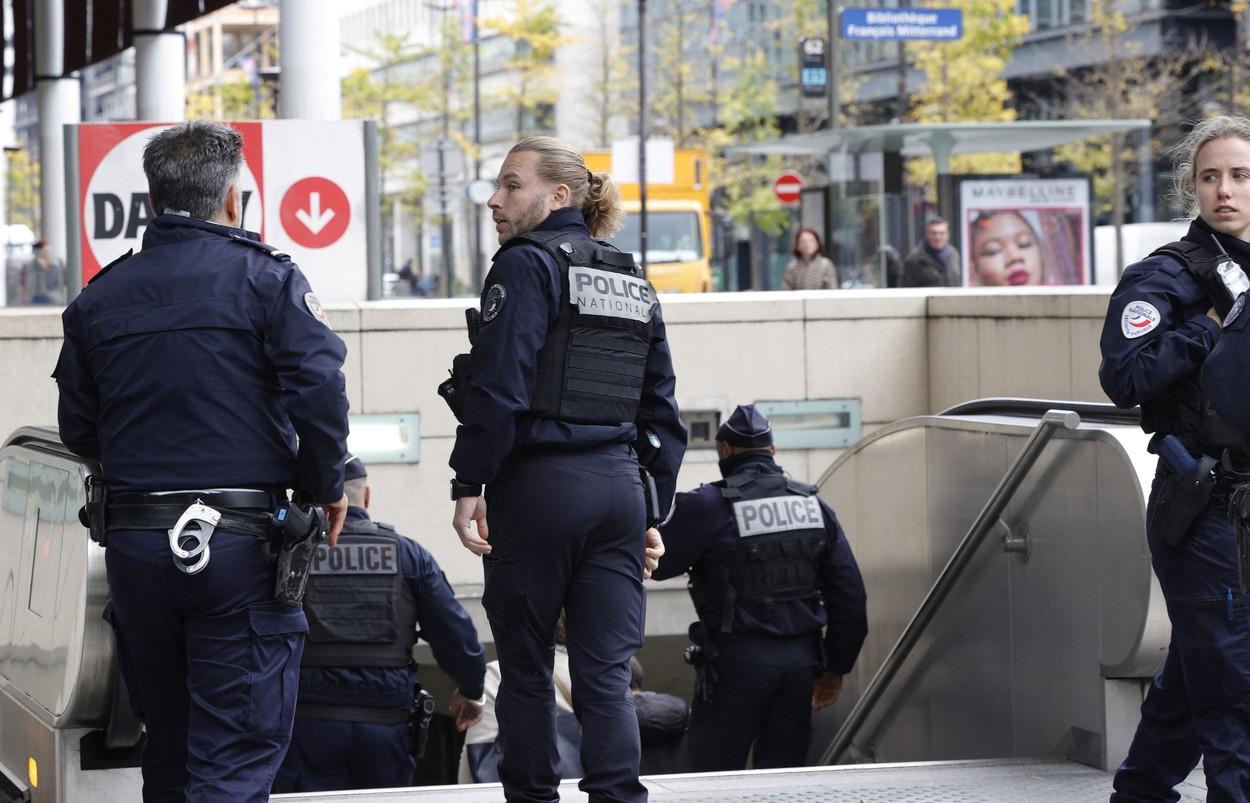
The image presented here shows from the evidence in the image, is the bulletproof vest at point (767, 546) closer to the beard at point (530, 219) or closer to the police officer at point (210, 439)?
the beard at point (530, 219)

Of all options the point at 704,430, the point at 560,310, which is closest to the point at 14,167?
the point at 704,430

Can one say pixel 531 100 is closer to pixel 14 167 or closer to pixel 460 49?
pixel 460 49

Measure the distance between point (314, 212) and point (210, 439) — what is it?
249 inches

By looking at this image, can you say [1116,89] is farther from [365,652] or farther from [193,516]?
[193,516]

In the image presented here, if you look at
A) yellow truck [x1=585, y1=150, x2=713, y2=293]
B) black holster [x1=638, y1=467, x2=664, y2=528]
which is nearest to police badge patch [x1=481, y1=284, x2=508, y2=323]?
black holster [x1=638, y1=467, x2=664, y2=528]

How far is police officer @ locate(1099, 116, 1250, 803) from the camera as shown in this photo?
438 cm

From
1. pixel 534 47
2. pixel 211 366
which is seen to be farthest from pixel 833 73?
pixel 211 366

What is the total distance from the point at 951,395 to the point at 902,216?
53.5ft

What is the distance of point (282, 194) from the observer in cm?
1032

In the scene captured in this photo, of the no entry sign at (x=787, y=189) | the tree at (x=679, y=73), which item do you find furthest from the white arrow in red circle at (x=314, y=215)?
the tree at (x=679, y=73)

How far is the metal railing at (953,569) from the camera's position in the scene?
6105mm

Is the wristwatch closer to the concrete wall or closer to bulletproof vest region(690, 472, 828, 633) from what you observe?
bulletproof vest region(690, 472, 828, 633)

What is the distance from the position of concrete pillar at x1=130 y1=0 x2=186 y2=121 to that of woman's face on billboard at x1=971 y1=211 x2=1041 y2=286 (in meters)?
9.88

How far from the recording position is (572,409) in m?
4.60
